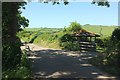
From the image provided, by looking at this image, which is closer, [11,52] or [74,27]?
[11,52]

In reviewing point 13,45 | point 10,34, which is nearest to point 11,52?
point 13,45

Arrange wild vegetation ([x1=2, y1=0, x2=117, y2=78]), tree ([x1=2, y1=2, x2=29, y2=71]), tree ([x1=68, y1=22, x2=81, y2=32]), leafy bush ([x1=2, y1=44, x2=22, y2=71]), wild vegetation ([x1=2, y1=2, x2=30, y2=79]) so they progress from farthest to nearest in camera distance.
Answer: tree ([x1=68, y1=22, x2=81, y2=32]) < tree ([x1=2, y1=2, x2=29, y2=71]) < leafy bush ([x1=2, y1=44, x2=22, y2=71]) < wild vegetation ([x1=2, y1=0, x2=117, y2=78]) < wild vegetation ([x1=2, y1=2, x2=30, y2=79])

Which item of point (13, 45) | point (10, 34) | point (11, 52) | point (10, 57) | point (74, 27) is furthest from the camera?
point (74, 27)

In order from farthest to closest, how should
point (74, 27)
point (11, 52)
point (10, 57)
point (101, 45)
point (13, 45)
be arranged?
point (74, 27) < point (101, 45) < point (13, 45) < point (11, 52) < point (10, 57)

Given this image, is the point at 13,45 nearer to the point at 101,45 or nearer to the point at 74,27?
the point at 101,45

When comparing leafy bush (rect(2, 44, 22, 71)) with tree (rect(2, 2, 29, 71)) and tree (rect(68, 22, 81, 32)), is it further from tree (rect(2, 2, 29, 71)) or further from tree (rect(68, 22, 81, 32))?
tree (rect(68, 22, 81, 32))

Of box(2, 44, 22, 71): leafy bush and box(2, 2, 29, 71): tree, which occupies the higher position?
box(2, 2, 29, 71): tree

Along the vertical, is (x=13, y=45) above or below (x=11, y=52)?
above

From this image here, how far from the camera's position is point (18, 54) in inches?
636

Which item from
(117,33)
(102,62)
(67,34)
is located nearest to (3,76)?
(102,62)

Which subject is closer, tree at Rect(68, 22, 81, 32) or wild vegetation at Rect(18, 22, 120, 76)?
wild vegetation at Rect(18, 22, 120, 76)

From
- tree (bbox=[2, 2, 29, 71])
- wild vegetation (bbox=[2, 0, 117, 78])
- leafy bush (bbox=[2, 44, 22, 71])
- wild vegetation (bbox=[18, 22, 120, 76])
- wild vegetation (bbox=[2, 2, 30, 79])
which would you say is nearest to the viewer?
wild vegetation (bbox=[2, 2, 30, 79])

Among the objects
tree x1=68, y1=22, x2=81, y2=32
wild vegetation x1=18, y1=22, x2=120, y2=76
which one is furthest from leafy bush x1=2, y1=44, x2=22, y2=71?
tree x1=68, y1=22, x2=81, y2=32

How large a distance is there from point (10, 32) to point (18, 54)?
461 centimetres
